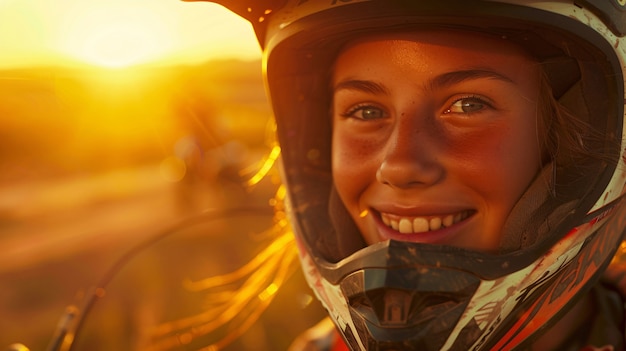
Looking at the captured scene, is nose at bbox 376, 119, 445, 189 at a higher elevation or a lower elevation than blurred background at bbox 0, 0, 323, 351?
higher

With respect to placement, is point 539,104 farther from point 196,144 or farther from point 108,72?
point 108,72

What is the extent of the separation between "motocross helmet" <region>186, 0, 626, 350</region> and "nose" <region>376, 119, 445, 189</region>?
15 cm

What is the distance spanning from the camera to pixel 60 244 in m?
7.57

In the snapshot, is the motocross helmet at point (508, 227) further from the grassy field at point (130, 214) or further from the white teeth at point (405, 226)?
the grassy field at point (130, 214)

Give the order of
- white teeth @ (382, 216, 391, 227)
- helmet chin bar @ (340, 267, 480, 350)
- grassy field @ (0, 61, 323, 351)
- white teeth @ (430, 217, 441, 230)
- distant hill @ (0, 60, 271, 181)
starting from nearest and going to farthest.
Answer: helmet chin bar @ (340, 267, 480, 350) < white teeth @ (430, 217, 441, 230) < white teeth @ (382, 216, 391, 227) < grassy field @ (0, 61, 323, 351) < distant hill @ (0, 60, 271, 181)

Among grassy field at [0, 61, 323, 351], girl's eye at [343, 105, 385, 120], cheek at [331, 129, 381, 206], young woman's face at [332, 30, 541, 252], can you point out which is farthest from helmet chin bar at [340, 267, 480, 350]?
grassy field at [0, 61, 323, 351]

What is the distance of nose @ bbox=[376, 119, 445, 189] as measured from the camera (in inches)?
67.9

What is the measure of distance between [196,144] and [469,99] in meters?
6.43

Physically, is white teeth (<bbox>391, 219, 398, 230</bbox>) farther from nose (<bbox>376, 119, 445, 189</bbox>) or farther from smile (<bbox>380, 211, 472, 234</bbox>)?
nose (<bbox>376, 119, 445, 189</bbox>)

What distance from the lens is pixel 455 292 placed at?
1.68m

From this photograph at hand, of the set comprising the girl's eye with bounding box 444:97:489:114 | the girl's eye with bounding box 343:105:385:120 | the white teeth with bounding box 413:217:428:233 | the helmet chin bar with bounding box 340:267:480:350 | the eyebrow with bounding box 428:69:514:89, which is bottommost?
the helmet chin bar with bounding box 340:267:480:350

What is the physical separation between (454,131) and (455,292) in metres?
0.37

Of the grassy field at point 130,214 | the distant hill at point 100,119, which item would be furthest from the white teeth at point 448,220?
the distant hill at point 100,119

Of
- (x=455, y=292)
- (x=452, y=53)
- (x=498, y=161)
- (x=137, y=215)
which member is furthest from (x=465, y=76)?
(x=137, y=215)
